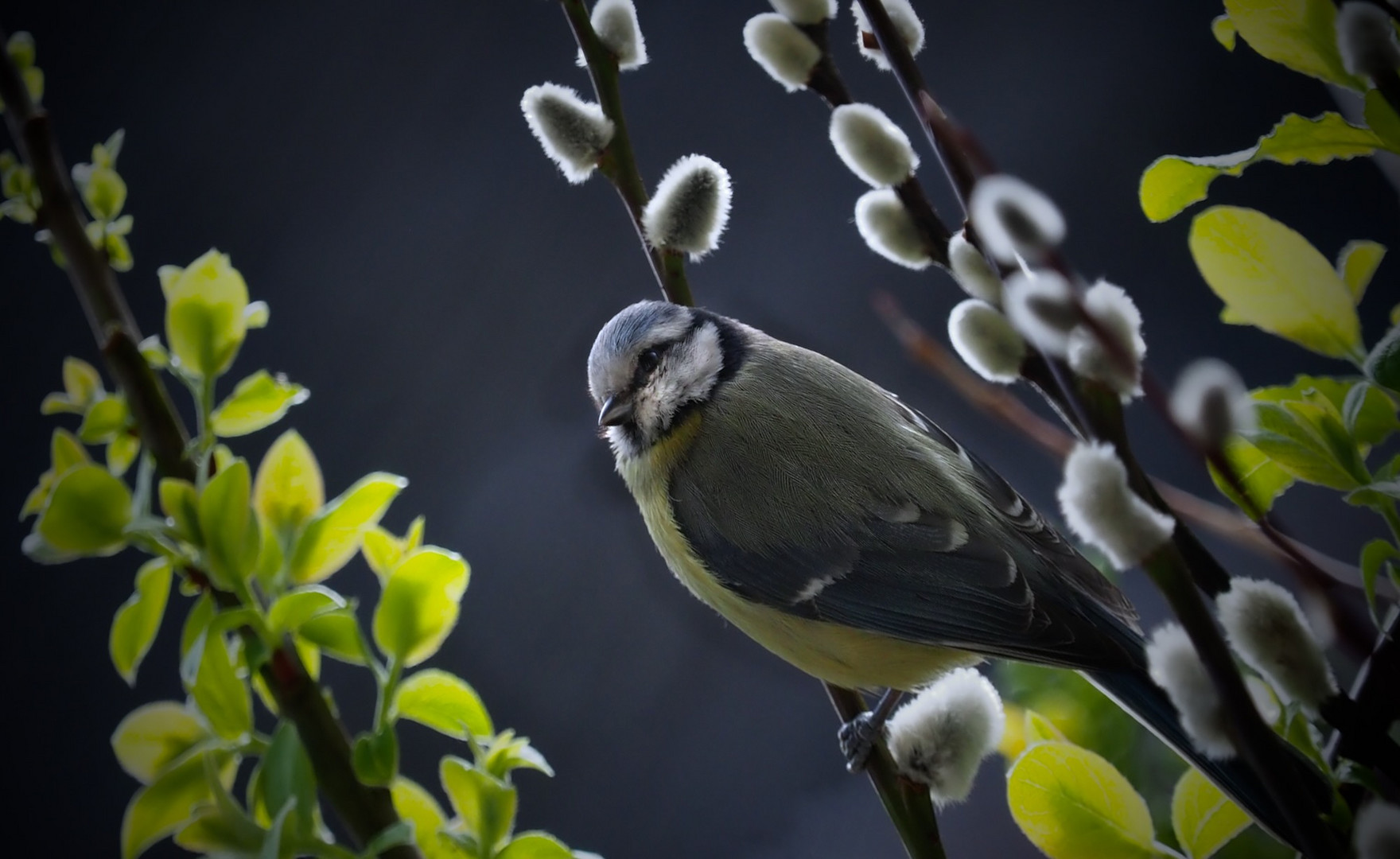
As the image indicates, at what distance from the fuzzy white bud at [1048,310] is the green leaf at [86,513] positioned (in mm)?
188

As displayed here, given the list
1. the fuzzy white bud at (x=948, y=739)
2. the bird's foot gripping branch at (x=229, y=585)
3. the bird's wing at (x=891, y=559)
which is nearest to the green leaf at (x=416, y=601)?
the bird's foot gripping branch at (x=229, y=585)

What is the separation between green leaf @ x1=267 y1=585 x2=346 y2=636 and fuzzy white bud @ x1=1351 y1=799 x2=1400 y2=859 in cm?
21

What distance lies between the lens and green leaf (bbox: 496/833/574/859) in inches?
8.9

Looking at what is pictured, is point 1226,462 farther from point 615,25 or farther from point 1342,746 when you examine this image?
point 615,25

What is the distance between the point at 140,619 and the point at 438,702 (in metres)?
0.07

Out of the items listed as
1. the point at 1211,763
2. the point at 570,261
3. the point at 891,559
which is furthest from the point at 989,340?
the point at 570,261

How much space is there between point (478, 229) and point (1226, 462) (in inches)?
26.9

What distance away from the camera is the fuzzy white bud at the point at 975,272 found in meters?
0.25

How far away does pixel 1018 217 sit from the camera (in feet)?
0.55

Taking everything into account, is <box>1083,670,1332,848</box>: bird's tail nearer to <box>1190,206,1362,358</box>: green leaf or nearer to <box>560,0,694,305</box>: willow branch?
<box>1190,206,1362,358</box>: green leaf

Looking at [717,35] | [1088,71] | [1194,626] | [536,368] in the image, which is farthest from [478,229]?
[1194,626]

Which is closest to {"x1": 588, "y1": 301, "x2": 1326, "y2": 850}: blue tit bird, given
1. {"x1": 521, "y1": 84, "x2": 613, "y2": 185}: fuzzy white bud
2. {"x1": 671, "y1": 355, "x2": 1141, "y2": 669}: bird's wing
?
{"x1": 671, "y1": 355, "x2": 1141, "y2": 669}: bird's wing

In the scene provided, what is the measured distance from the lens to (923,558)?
45 cm

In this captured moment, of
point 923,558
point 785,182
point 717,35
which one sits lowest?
point 923,558
